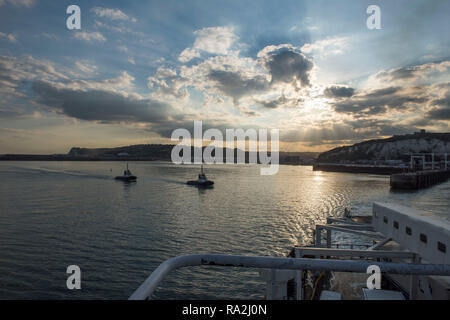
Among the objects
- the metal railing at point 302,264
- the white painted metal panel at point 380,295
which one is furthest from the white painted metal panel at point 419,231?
the metal railing at point 302,264

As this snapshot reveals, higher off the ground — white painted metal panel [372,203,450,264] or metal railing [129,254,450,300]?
metal railing [129,254,450,300]

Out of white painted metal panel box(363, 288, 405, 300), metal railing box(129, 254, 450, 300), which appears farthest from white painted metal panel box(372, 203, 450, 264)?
metal railing box(129, 254, 450, 300)

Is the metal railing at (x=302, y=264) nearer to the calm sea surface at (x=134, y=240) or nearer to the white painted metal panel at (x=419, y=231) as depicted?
the white painted metal panel at (x=419, y=231)

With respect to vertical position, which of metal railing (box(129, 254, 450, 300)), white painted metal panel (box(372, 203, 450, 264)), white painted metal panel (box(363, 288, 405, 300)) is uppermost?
metal railing (box(129, 254, 450, 300))

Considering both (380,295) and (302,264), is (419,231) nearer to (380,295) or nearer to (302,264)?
(380,295)

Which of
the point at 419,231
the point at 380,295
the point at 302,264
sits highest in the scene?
the point at 302,264

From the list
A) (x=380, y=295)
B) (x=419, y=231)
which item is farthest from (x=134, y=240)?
(x=419, y=231)

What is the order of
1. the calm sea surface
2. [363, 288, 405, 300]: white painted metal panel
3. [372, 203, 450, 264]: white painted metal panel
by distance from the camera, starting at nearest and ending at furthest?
[372, 203, 450, 264]: white painted metal panel, [363, 288, 405, 300]: white painted metal panel, the calm sea surface

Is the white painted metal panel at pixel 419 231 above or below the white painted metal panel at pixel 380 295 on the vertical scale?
above

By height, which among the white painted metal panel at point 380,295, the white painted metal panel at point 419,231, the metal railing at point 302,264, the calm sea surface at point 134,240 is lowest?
the calm sea surface at point 134,240

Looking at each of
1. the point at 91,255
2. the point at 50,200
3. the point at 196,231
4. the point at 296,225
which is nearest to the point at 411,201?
the point at 296,225

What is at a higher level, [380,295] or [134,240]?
[380,295]

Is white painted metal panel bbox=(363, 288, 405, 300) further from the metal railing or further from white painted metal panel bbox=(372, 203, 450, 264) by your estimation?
the metal railing
